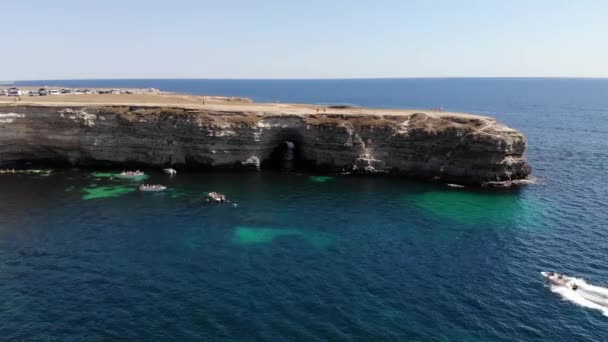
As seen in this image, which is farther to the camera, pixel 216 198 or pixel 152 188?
pixel 152 188

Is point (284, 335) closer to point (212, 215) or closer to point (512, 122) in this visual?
point (212, 215)

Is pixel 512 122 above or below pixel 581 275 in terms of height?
above

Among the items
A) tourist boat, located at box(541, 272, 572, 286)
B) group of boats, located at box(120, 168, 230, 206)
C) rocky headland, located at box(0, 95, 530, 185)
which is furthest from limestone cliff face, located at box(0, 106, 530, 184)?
tourist boat, located at box(541, 272, 572, 286)

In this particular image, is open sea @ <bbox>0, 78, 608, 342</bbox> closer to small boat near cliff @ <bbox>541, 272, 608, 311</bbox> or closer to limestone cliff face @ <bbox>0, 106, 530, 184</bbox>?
small boat near cliff @ <bbox>541, 272, 608, 311</bbox>

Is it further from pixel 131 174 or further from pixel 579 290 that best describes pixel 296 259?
pixel 131 174

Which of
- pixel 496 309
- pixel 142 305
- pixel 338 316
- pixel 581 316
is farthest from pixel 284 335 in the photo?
pixel 581 316

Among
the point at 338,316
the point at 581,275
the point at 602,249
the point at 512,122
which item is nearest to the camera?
the point at 338,316

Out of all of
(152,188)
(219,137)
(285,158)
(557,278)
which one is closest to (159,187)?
(152,188)
